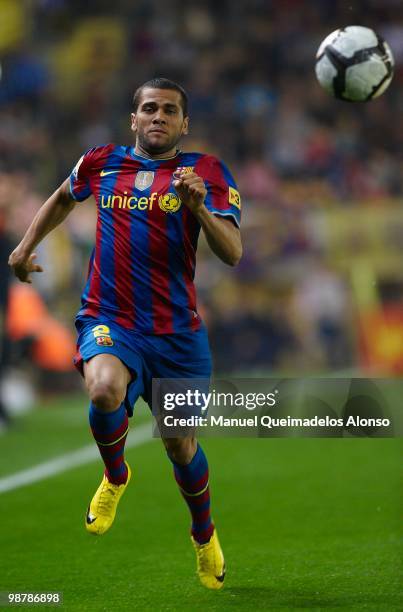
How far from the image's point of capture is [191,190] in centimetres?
408

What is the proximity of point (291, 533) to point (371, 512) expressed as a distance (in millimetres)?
682

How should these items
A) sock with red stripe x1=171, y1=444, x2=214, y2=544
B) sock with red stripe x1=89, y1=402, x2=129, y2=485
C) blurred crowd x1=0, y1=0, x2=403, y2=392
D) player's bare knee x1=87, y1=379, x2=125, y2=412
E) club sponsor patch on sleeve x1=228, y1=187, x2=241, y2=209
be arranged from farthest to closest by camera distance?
blurred crowd x1=0, y1=0, x2=403, y2=392 → sock with red stripe x1=171, y1=444, x2=214, y2=544 → club sponsor patch on sleeve x1=228, y1=187, x2=241, y2=209 → sock with red stripe x1=89, y1=402, x2=129, y2=485 → player's bare knee x1=87, y1=379, x2=125, y2=412

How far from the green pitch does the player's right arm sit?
1.23 metres

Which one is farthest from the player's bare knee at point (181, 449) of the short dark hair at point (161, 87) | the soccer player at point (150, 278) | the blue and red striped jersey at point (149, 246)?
the short dark hair at point (161, 87)

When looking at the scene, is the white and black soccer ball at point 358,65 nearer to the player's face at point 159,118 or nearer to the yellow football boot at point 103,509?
the player's face at point 159,118

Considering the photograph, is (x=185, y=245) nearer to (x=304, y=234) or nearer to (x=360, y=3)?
(x=304, y=234)

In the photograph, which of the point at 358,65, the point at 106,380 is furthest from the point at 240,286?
the point at 106,380

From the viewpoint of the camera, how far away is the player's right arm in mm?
4766

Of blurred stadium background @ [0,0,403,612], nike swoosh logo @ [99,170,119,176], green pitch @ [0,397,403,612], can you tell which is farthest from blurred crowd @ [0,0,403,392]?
nike swoosh logo @ [99,170,119,176]

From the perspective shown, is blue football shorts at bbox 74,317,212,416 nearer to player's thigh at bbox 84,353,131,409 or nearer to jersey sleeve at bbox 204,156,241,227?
player's thigh at bbox 84,353,131,409

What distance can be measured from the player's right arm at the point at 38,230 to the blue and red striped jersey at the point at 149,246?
9.6 inches

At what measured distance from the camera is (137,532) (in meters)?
5.73

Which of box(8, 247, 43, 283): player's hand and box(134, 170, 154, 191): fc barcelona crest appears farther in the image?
box(8, 247, 43, 283): player's hand

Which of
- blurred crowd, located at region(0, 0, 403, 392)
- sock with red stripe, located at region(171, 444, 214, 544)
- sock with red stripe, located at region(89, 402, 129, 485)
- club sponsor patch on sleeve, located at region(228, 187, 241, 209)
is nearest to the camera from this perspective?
sock with red stripe, located at region(89, 402, 129, 485)
